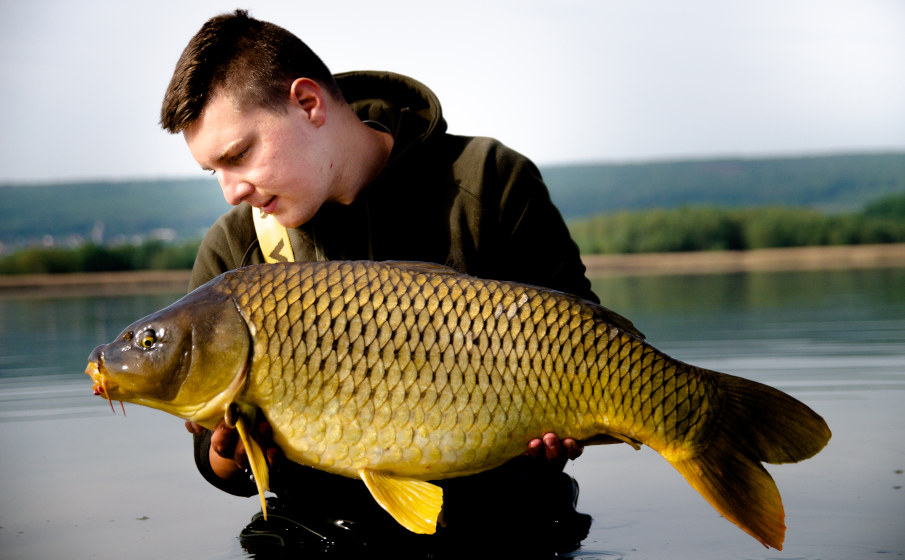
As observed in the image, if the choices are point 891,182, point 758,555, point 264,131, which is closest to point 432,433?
point 264,131

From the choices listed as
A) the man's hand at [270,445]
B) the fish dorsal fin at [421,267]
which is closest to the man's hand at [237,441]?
the man's hand at [270,445]

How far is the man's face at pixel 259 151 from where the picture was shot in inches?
105

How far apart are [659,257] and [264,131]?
2196 cm

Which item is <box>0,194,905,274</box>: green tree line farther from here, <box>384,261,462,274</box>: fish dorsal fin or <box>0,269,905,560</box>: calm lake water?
<box>384,261,462,274</box>: fish dorsal fin

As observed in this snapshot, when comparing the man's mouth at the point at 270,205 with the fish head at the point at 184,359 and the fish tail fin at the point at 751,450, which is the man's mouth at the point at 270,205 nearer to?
the fish head at the point at 184,359

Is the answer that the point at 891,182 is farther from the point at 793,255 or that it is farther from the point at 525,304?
the point at 525,304

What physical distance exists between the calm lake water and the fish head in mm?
886

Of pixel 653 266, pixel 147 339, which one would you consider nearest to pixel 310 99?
pixel 147 339

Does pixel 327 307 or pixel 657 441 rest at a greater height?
pixel 327 307

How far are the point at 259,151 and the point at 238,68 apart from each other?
0.22 m

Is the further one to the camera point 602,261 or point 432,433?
point 602,261

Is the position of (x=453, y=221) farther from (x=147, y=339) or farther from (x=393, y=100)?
(x=147, y=339)

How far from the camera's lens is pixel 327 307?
7.66 ft

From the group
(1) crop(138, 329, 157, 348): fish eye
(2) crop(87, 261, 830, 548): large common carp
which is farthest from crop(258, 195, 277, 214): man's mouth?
(1) crop(138, 329, 157, 348): fish eye
